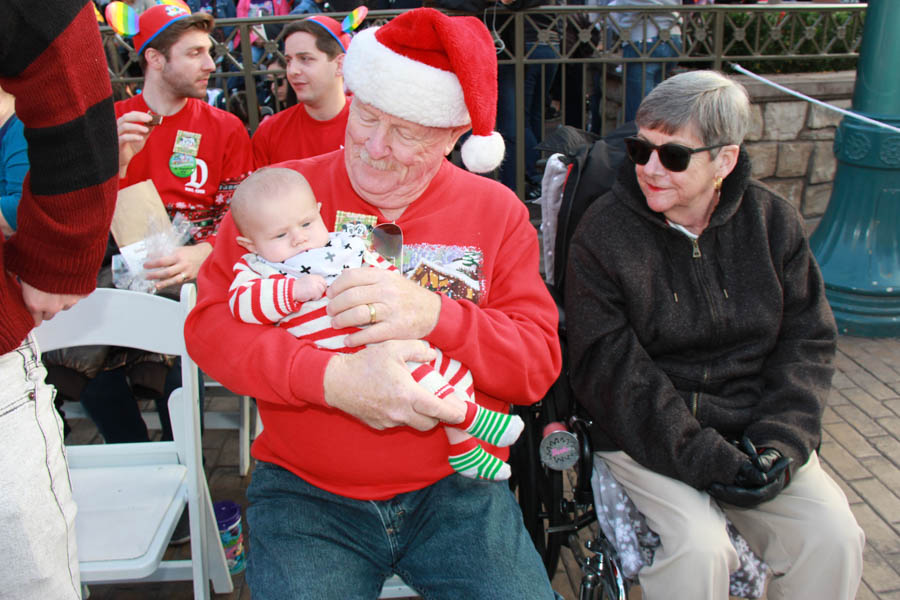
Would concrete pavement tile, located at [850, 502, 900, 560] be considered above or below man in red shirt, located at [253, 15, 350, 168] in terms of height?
below

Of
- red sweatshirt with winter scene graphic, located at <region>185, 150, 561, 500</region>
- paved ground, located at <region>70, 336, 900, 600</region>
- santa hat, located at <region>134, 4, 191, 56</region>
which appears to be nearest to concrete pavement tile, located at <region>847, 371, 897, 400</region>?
paved ground, located at <region>70, 336, 900, 600</region>

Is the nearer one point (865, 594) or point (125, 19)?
point (865, 594)

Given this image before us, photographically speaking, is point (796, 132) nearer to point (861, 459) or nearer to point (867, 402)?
point (867, 402)

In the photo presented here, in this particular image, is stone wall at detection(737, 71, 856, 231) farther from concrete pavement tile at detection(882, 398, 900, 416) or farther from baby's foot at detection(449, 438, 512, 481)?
baby's foot at detection(449, 438, 512, 481)

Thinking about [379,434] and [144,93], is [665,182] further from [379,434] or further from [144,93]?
[144,93]

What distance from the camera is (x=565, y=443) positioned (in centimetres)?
217

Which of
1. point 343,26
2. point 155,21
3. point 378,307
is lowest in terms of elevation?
point 378,307

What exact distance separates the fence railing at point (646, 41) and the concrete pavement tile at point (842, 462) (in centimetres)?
289

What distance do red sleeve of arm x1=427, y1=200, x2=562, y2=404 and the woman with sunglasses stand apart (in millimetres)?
256

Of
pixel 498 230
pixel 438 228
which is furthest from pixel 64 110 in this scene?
pixel 498 230

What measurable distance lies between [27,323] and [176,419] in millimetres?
958

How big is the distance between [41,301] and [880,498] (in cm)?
330

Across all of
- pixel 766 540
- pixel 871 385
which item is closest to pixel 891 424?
pixel 871 385

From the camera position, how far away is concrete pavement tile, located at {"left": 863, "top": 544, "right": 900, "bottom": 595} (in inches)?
105
